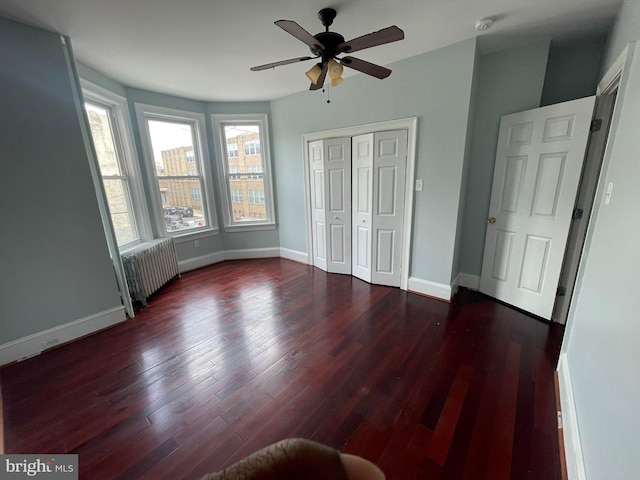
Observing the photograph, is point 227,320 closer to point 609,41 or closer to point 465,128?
point 465,128

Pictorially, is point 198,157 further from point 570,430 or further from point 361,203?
point 570,430

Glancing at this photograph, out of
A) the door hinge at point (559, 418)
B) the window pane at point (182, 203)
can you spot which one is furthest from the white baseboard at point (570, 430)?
the window pane at point (182, 203)

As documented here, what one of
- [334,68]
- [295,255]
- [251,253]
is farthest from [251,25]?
[251,253]

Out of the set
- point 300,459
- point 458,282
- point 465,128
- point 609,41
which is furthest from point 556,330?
point 300,459

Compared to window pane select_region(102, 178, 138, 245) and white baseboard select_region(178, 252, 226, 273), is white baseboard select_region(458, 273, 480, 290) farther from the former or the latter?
window pane select_region(102, 178, 138, 245)

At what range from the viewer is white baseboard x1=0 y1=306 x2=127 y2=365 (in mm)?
2062

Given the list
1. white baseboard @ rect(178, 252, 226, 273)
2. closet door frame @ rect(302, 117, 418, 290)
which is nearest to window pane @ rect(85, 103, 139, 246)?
white baseboard @ rect(178, 252, 226, 273)

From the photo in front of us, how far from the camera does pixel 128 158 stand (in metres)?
3.32

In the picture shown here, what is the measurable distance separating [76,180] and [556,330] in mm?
4596

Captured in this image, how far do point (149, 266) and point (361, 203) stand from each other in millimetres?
2849

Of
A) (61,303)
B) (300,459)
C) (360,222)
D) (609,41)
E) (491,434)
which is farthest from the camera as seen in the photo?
(360,222)

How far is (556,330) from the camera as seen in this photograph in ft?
7.64

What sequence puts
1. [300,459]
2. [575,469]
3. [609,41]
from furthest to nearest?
[609,41] < [575,469] < [300,459]

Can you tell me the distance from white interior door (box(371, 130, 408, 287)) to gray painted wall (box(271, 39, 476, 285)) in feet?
0.62
